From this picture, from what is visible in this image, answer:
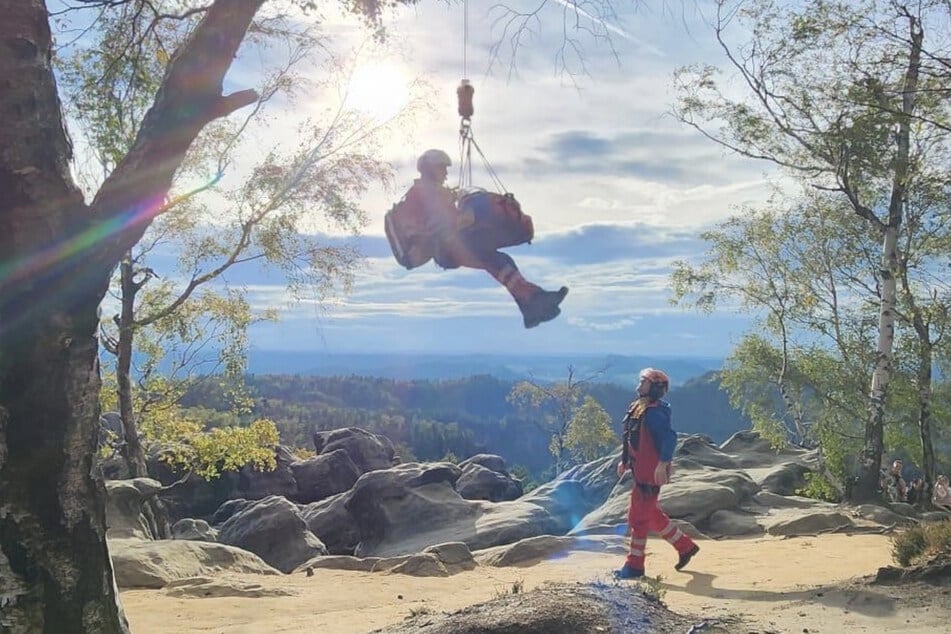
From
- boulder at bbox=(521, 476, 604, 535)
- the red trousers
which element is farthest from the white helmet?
boulder at bbox=(521, 476, 604, 535)

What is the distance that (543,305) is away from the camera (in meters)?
5.64

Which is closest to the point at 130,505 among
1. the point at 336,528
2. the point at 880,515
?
the point at 336,528

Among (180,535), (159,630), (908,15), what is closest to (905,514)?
(908,15)

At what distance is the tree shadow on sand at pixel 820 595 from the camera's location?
19.7 ft

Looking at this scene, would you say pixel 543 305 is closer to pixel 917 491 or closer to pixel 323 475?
pixel 917 491

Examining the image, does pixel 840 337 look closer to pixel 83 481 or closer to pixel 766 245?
pixel 766 245

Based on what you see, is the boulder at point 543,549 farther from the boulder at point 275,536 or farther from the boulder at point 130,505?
the boulder at point 275,536

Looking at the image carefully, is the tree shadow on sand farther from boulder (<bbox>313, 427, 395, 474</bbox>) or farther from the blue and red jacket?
boulder (<bbox>313, 427, 395, 474</bbox>)

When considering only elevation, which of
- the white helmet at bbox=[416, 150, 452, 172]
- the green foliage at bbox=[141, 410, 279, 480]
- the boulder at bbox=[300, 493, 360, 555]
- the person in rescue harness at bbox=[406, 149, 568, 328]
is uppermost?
the white helmet at bbox=[416, 150, 452, 172]

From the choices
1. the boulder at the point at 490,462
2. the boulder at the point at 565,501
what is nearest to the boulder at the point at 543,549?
the boulder at the point at 565,501

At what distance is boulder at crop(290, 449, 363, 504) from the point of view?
35.2m

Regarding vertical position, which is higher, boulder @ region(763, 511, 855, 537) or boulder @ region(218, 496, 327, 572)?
boulder @ region(763, 511, 855, 537)

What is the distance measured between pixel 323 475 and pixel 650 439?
29.5m

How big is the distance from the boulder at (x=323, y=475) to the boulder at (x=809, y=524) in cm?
2504
